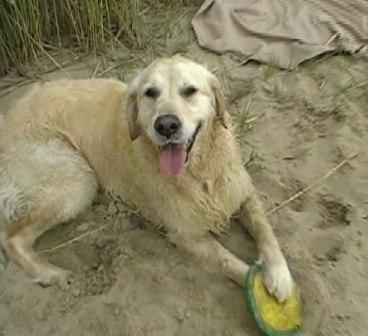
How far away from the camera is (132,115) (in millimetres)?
3150

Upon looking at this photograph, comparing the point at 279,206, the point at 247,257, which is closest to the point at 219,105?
→ the point at 279,206

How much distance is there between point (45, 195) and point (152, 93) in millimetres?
897

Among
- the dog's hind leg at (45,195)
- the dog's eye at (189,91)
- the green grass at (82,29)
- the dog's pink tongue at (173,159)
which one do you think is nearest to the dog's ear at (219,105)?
the dog's eye at (189,91)

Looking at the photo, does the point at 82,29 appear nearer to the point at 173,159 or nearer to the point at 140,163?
the point at 140,163

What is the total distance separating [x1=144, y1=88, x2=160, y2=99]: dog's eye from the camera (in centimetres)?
303

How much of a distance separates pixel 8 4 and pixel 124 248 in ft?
6.66

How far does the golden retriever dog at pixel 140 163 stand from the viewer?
9.91ft

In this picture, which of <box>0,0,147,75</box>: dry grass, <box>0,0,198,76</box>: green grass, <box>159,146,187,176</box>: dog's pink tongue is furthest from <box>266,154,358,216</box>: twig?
<box>0,0,147,75</box>: dry grass

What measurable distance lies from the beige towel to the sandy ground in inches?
19.7

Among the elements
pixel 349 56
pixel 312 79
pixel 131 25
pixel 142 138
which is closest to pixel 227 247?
pixel 142 138

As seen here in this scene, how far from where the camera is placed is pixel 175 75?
119 inches

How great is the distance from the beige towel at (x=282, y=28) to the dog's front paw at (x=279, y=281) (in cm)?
189

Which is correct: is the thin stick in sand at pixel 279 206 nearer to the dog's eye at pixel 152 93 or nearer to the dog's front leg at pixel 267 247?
the dog's front leg at pixel 267 247

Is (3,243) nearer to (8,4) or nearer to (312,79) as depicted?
(8,4)
